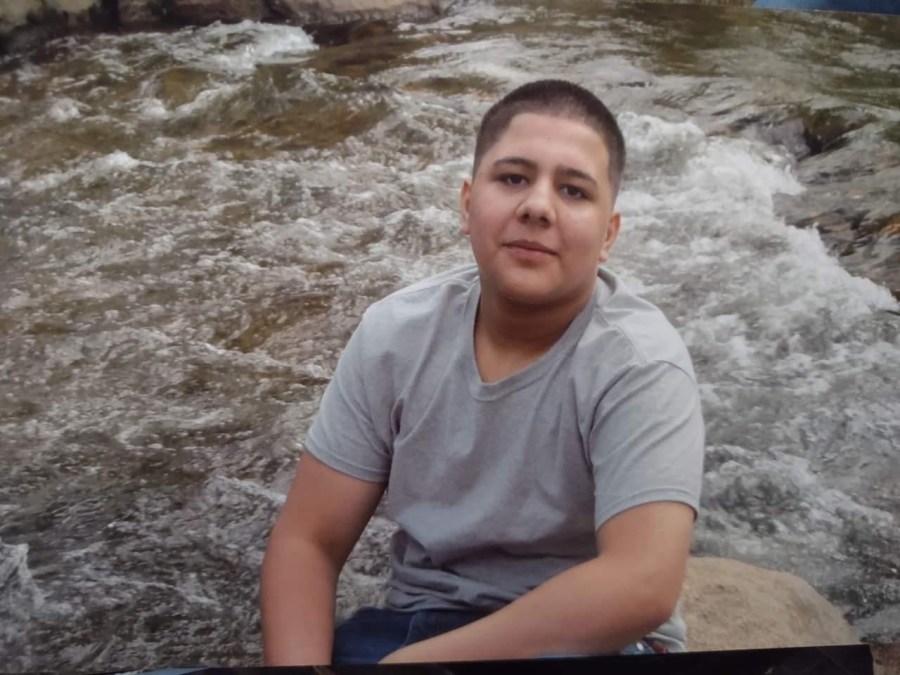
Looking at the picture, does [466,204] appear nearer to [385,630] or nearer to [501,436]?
[501,436]

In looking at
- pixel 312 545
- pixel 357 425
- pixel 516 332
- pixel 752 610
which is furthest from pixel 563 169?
pixel 752 610

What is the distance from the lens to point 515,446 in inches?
28.0

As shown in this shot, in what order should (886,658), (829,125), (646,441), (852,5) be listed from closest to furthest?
(646,441)
(886,658)
(852,5)
(829,125)

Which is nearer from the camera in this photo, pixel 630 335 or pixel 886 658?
pixel 630 335

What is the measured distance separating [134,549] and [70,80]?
595 mm

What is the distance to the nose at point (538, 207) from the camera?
69cm

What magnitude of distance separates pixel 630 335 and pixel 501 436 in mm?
122

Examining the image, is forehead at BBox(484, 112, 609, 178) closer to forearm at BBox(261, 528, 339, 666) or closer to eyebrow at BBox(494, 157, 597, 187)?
eyebrow at BBox(494, 157, 597, 187)

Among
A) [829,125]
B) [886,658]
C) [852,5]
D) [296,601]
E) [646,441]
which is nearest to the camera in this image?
[646,441]

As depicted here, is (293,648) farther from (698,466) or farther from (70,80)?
(70,80)

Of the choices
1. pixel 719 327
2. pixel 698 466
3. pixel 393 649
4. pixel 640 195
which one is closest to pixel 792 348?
pixel 719 327

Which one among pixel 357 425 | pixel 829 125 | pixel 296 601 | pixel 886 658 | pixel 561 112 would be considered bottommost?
pixel 886 658

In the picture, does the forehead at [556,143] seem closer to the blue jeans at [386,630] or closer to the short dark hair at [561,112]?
the short dark hair at [561,112]

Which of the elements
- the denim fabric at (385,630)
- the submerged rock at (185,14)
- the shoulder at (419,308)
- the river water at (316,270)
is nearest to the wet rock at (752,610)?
the river water at (316,270)
